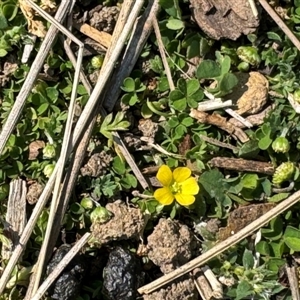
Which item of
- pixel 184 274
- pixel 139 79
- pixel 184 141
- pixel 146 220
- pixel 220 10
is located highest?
pixel 220 10

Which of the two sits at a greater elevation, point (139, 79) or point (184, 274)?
point (139, 79)

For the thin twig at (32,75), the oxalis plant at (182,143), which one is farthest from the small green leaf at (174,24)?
the thin twig at (32,75)

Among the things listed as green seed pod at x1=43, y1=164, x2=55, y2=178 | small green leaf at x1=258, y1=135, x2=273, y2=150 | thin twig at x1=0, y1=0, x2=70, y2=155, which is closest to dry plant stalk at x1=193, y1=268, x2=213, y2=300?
small green leaf at x1=258, y1=135, x2=273, y2=150

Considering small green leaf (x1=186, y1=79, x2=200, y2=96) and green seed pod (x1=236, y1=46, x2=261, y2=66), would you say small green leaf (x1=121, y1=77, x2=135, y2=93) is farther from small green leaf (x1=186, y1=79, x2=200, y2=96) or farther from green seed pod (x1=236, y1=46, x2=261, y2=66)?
green seed pod (x1=236, y1=46, x2=261, y2=66)

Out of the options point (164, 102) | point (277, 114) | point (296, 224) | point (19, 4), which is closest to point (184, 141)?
point (164, 102)

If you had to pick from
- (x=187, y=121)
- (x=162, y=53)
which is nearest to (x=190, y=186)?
(x=187, y=121)

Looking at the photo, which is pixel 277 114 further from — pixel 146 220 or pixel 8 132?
pixel 8 132

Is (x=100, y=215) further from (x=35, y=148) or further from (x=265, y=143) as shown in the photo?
(x=265, y=143)
